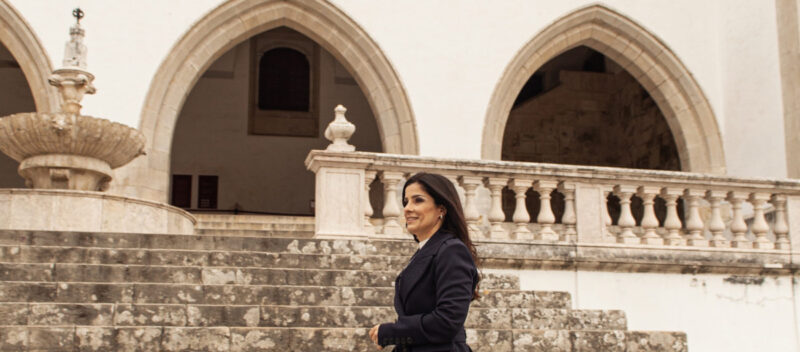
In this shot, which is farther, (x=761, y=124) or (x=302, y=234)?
(x=761, y=124)

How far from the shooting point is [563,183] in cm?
770

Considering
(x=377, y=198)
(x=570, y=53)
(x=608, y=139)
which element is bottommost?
(x=377, y=198)

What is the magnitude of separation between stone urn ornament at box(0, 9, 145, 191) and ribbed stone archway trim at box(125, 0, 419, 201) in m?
1.84

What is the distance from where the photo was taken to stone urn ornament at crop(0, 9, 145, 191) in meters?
7.54

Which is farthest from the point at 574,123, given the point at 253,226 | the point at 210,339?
the point at 210,339

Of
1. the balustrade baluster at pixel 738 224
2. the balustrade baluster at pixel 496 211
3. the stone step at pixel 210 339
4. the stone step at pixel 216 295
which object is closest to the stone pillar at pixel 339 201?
the balustrade baluster at pixel 496 211

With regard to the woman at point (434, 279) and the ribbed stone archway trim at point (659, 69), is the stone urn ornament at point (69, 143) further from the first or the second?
the woman at point (434, 279)

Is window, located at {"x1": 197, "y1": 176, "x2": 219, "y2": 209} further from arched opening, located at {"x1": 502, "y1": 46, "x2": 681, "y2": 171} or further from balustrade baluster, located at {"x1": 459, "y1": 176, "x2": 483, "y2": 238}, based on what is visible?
balustrade baluster, located at {"x1": 459, "y1": 176, "x2": 483, "y2": 238}

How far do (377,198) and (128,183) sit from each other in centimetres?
560

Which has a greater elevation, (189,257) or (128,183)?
(128,183)

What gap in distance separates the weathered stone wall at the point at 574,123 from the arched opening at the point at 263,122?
249 centimetres

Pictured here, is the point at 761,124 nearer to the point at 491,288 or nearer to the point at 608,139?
the point at 608,139

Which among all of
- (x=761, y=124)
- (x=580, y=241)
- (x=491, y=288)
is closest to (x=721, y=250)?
(x=580, y=241)

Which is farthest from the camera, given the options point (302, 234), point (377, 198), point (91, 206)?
point (377, 198)
